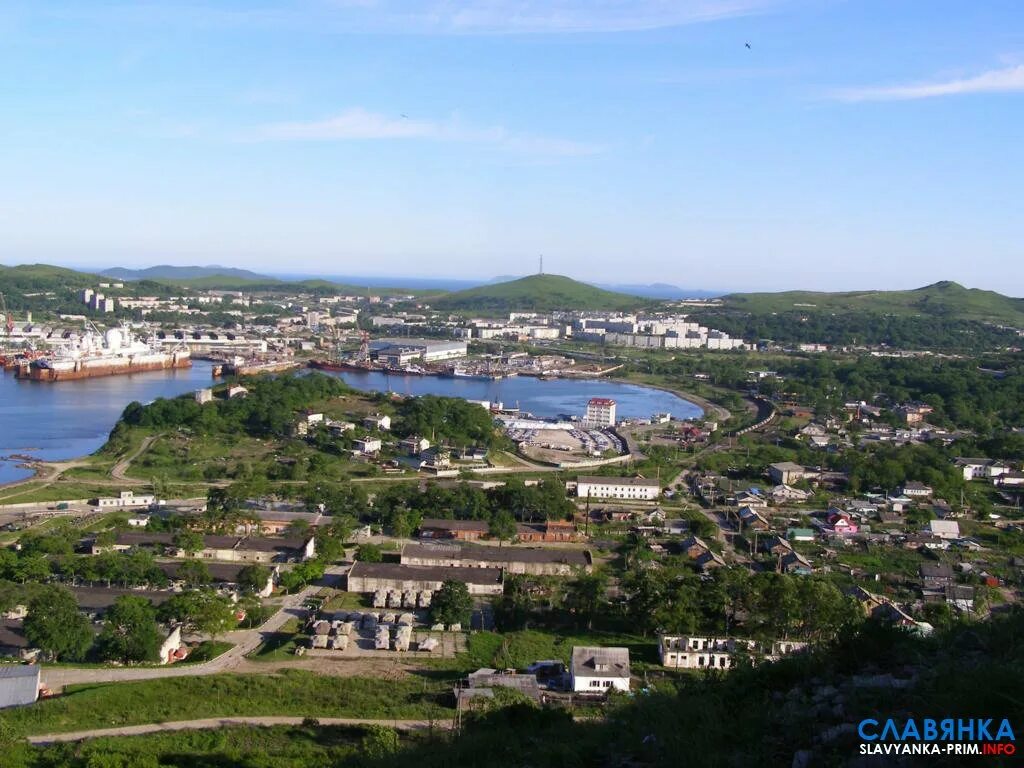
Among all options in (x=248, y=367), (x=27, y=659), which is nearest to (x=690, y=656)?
(x=27, y=659)

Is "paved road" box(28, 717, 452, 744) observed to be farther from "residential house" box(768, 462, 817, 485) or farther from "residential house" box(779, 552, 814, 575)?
"residential house" box(768, 462, 817, 485)

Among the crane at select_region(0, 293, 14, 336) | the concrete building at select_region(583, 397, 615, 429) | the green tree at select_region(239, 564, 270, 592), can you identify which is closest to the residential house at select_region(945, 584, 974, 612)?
the green tree at select_region(239, 564, 270, 592)

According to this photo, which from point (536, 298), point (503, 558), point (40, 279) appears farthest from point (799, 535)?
point (536, 298)

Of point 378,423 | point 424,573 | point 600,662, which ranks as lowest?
point 424,573

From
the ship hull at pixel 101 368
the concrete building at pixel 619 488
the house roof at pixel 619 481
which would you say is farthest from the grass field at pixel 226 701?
the ship hull at pixel 101 368

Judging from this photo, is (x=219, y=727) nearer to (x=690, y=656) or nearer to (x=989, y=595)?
(x=690, y=656)

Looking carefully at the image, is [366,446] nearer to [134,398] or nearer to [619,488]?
[619,488]
